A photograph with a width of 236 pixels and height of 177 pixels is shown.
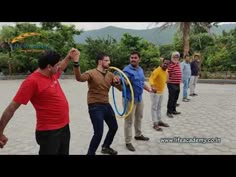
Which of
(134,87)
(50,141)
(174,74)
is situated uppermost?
(174,74)

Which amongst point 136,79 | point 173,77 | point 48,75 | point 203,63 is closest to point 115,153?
point 136,79

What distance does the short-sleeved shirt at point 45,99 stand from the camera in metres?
3.08

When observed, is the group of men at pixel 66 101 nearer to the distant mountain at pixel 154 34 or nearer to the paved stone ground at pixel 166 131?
the paved stone ground at pixel 166 131

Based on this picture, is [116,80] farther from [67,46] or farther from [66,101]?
[67,46]

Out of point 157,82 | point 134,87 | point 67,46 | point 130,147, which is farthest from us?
point 67,46

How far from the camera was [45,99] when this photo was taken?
3.26 meters

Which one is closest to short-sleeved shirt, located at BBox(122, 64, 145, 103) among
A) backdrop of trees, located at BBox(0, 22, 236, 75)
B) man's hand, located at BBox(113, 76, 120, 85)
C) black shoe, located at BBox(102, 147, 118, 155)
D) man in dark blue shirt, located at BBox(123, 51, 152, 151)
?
man in dark blue shirt, located at BBox(123, 51, 152, 151)

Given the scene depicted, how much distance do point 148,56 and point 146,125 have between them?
1877 cm

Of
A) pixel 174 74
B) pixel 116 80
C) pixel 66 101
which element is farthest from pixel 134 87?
pixel 174 74

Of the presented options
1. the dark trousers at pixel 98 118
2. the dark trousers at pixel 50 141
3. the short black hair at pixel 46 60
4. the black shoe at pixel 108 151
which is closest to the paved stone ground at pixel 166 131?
the black shoe at pixel 108 151

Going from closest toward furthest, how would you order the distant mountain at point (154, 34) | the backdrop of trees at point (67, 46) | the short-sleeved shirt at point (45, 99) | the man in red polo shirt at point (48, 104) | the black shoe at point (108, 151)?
1. the short-sleeved shirt at point (45, 99)
2. the man in red polo shirt at point (48, 104)
3. the black shoe at point (108, 151)
4. the distant mountain at point (154, 34)
5. the backdrop of trees at point (67, 46)

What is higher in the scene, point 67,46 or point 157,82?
point 67,46

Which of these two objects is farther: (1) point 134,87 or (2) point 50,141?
(1) point 134,87

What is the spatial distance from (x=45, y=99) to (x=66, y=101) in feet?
1.20
